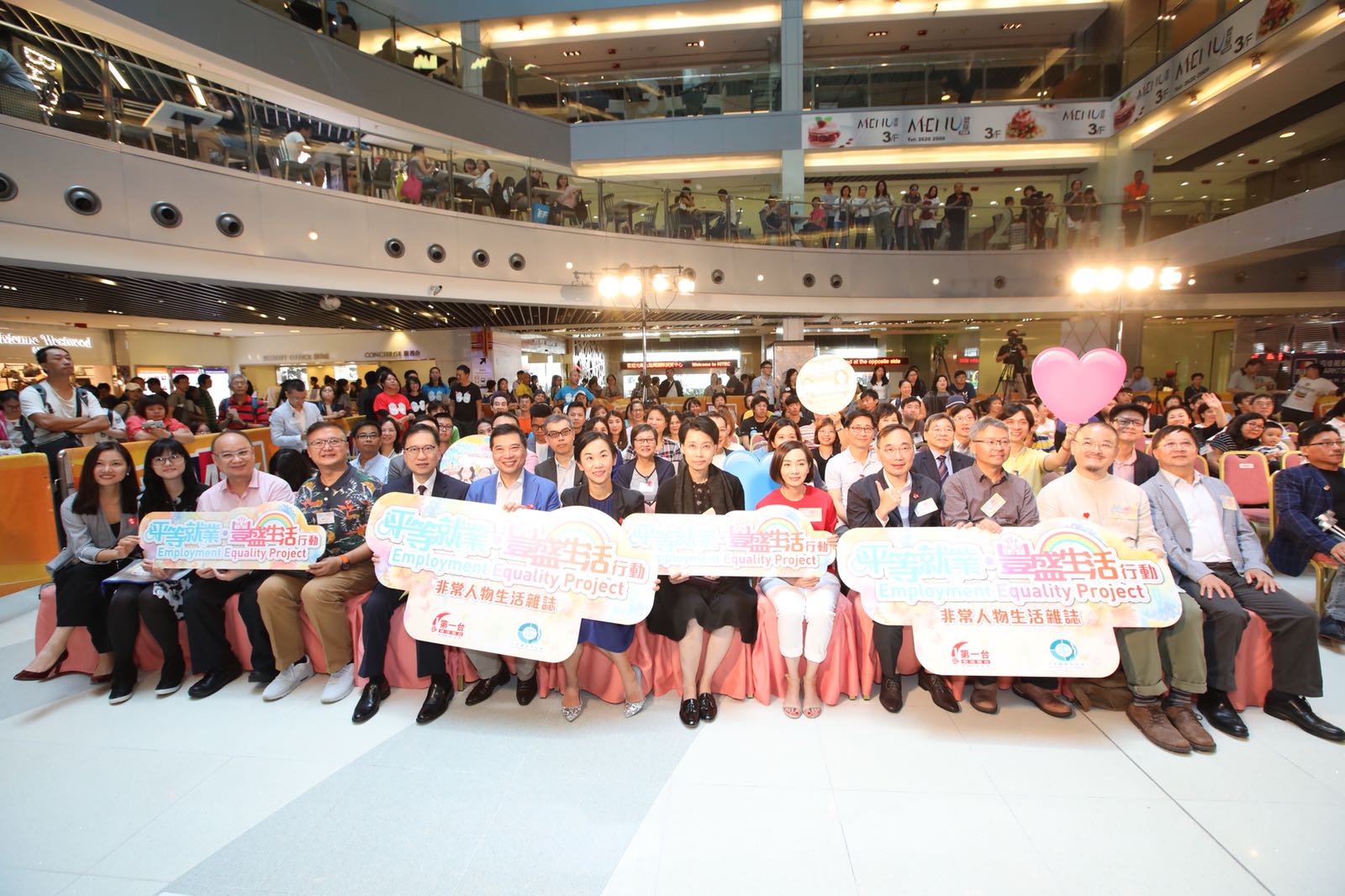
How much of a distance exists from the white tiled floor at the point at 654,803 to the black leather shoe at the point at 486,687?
64 millimetres

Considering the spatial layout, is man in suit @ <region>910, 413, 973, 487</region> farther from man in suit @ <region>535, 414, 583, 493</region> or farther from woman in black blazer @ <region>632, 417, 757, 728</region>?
man in suit @ <region>535, 414, 583, 493</region>

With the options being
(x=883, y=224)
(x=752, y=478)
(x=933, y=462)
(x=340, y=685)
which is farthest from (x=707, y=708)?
(x=883, y=224)

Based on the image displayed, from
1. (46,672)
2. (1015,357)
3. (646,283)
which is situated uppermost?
(646,283)

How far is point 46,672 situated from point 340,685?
1.62 m

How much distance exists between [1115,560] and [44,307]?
15.6m

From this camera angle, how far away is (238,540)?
2.92 m

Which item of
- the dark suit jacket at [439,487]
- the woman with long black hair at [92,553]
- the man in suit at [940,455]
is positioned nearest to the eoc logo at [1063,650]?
the man in suit at [940,455]

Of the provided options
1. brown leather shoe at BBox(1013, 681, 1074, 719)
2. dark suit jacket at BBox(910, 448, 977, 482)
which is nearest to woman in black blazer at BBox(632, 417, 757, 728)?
brown leather shoe at BBox(1013, 681, 1074, 719)

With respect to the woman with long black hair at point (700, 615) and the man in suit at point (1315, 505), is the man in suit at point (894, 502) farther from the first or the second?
the man in suit at point (1315, 505)

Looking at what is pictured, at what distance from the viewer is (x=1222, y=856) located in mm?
1868

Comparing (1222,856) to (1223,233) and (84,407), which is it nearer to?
(84,407)

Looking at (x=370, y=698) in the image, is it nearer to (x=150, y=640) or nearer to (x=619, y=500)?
(x=150, y=640)

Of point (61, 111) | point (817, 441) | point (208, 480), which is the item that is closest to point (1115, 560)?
point (817, 441)

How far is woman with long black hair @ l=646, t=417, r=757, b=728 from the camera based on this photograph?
2.70 metres
